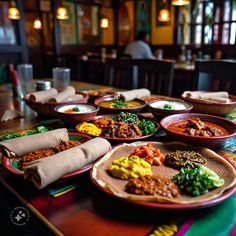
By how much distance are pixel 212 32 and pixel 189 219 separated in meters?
5.89

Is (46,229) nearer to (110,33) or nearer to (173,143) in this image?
(173,143)

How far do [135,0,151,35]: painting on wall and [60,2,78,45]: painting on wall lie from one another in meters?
2.03

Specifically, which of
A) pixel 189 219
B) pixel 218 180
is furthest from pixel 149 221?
→ pixel 218 180

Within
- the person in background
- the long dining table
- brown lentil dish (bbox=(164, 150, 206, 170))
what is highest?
the person in background

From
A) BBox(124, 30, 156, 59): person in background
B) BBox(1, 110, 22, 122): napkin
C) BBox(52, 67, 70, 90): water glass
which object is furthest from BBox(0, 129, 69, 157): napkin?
BBox(124, 30, 156, 59): person in background

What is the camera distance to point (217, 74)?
2.09 meters

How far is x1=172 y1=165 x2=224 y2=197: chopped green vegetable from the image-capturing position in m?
0.67

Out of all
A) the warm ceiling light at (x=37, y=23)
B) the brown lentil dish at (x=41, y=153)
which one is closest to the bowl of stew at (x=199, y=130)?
the brown lentil dish at (x=41, y=153)

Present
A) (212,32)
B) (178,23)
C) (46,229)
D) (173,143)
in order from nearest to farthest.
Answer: (46,229), (173,143), (212,32), (178,23)

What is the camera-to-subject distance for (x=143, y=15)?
7.09 meters

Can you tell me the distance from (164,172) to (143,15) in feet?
22.9

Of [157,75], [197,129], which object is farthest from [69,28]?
[197,129]

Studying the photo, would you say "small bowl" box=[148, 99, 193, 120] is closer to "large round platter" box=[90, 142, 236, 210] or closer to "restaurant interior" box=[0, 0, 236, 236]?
"restaurant interior" box=[0, 0, 236, 236]

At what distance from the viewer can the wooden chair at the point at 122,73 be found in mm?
2566
